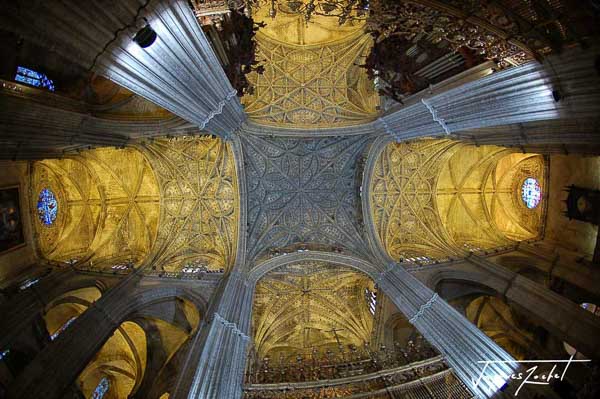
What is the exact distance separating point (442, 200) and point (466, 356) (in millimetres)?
9713

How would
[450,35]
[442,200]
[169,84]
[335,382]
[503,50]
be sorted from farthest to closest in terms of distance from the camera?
1. [442,200]
2. [335,382]
3. [169,84]
4. [450,35]
5. [503,50]

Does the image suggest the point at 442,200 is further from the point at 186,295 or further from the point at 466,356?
the point at 186,295

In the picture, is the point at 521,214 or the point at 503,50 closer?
the point at 503,50

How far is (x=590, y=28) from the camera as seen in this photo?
4652 mm

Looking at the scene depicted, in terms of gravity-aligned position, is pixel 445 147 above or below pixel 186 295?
above

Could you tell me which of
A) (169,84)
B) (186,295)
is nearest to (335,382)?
(186,295)

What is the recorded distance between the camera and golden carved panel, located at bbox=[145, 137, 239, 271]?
48.0ft

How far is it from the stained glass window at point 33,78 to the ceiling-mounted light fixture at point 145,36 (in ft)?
19.2

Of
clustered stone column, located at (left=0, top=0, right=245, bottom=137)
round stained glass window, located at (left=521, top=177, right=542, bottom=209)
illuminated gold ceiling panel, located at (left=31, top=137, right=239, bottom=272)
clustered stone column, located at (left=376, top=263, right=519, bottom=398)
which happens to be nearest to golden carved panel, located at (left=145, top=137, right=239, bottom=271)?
illuminated gold ceiling panel, located at (left=31, top=137, right=239, bottom=272)

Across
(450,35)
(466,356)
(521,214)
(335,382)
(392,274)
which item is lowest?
(335,382)

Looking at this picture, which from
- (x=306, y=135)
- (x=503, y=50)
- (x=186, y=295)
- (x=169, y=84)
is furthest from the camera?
(x=306, y=135)

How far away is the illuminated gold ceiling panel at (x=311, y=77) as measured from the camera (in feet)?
45.0

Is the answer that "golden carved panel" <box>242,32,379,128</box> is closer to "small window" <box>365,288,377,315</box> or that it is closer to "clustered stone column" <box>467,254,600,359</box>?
"clustered stone column" <box>467,254,600,359</box>

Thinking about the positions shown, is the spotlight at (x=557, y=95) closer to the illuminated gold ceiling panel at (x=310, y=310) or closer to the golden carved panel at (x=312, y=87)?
the golden carved panel at (x=312, y=87)
